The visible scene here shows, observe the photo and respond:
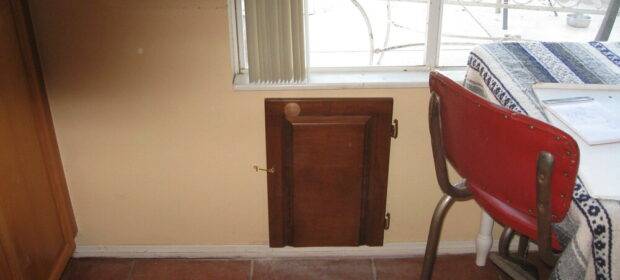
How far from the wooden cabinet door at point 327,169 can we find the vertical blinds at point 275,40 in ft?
0.30

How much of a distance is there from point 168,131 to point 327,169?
54cm

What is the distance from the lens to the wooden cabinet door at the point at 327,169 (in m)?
1.78

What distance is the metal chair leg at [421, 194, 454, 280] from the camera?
4.97 feet

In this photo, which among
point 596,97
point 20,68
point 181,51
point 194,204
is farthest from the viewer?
point 194,204

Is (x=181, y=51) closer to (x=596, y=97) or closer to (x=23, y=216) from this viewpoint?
(x=23, y=216)

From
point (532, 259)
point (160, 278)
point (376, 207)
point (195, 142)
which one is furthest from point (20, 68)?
point (532, 259)

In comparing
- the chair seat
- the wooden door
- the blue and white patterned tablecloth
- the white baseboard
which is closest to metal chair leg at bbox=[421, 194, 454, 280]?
the chair seat

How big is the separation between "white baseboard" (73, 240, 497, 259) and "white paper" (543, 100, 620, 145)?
0.93m

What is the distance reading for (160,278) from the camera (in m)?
2.00

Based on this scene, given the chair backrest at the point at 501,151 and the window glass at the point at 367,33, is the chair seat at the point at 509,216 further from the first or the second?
the window glass at the point at 367,33

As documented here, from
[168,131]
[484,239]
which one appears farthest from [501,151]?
[168,131]

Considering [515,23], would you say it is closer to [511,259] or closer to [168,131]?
[511,259]

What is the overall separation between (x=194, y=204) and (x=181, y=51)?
577mm

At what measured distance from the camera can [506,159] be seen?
111cm
